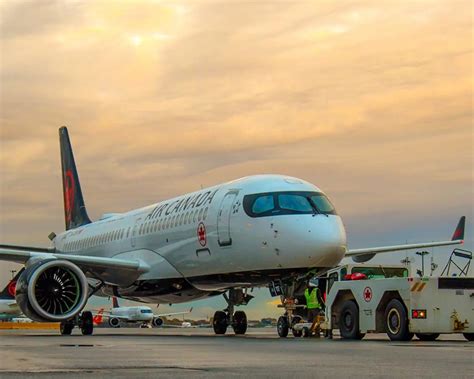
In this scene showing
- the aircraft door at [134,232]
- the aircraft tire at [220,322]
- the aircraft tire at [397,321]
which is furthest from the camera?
the aircraft door at [134,232]

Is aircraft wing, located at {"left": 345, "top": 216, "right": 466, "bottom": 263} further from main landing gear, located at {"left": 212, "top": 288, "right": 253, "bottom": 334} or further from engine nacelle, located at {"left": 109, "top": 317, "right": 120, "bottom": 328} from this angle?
engine nacelle, located at {"left": 109, "top": 317, "right": 120, "bottom": 328}

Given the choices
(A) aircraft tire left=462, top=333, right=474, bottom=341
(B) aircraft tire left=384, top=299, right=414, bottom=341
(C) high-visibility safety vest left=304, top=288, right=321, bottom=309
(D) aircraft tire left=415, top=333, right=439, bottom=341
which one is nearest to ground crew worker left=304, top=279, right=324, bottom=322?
(C) high-visibility safety vest left=304, top=288, right=321, bottom=309

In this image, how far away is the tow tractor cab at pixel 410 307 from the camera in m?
20.4

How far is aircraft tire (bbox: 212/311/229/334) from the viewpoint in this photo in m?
27.0

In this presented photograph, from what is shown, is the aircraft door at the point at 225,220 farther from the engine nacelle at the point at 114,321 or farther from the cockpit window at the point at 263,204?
the engine nacelle at the point at 114,321

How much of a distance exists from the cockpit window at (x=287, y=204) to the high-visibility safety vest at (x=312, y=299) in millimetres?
2660

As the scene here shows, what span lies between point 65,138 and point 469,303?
26483 mm

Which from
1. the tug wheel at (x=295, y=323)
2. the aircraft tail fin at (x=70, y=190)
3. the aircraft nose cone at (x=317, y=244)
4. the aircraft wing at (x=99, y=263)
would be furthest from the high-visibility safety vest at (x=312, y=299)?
the aircraft tail fin at (x=70, y=190)

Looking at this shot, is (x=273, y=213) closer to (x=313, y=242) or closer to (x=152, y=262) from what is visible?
(x=313, y=242)

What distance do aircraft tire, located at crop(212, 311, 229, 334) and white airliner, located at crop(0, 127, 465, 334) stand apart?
3 centimetres

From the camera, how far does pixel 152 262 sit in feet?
95.5

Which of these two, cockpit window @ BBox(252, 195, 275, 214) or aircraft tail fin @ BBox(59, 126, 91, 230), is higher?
aircraft tail fin @ BBox(59, 126, 91, 230)

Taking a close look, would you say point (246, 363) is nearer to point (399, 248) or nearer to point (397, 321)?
point (397, 321)

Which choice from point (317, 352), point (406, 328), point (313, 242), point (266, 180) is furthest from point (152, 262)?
point (317, 352)
